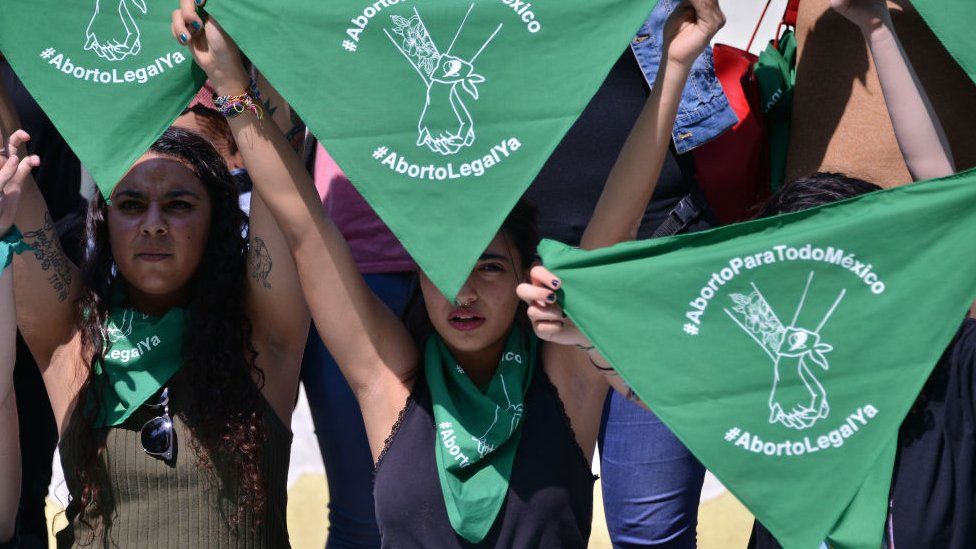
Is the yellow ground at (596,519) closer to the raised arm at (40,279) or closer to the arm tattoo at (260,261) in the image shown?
the raised arm at (40,279)

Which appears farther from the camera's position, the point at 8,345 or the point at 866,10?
the point at 8,345

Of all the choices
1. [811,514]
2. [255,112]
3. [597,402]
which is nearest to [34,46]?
[255,112]

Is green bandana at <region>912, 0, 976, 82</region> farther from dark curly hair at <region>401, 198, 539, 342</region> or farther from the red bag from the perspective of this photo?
dark curly hair at <region>401, 198, 539, 342</region>

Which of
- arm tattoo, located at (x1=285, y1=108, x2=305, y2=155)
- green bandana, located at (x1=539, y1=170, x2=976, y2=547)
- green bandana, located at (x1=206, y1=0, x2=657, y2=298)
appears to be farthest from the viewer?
arm tattoo, located at (x1=285, y1=108, x2=305, y2=155)

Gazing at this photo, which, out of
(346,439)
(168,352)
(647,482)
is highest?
(168,352)

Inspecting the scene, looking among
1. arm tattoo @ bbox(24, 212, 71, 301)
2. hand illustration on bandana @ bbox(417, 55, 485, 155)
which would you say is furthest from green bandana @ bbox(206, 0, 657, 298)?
arm tattoo @ bbox(24, 212, 71, 301)

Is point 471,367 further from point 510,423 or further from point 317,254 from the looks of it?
point 317,254

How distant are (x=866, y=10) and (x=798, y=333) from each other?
29.5 inches

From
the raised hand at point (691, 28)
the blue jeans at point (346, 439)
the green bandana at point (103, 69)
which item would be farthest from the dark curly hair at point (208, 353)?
the raised hand at point (691, 28)

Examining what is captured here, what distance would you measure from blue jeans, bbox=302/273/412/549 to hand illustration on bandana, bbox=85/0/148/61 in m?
0.92

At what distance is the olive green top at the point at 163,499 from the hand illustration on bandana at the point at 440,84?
1.02 metres

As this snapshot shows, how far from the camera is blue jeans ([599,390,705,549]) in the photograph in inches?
144

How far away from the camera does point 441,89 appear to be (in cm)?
318

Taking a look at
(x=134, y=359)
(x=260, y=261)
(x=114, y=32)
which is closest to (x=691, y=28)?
(x=260, y=261)
